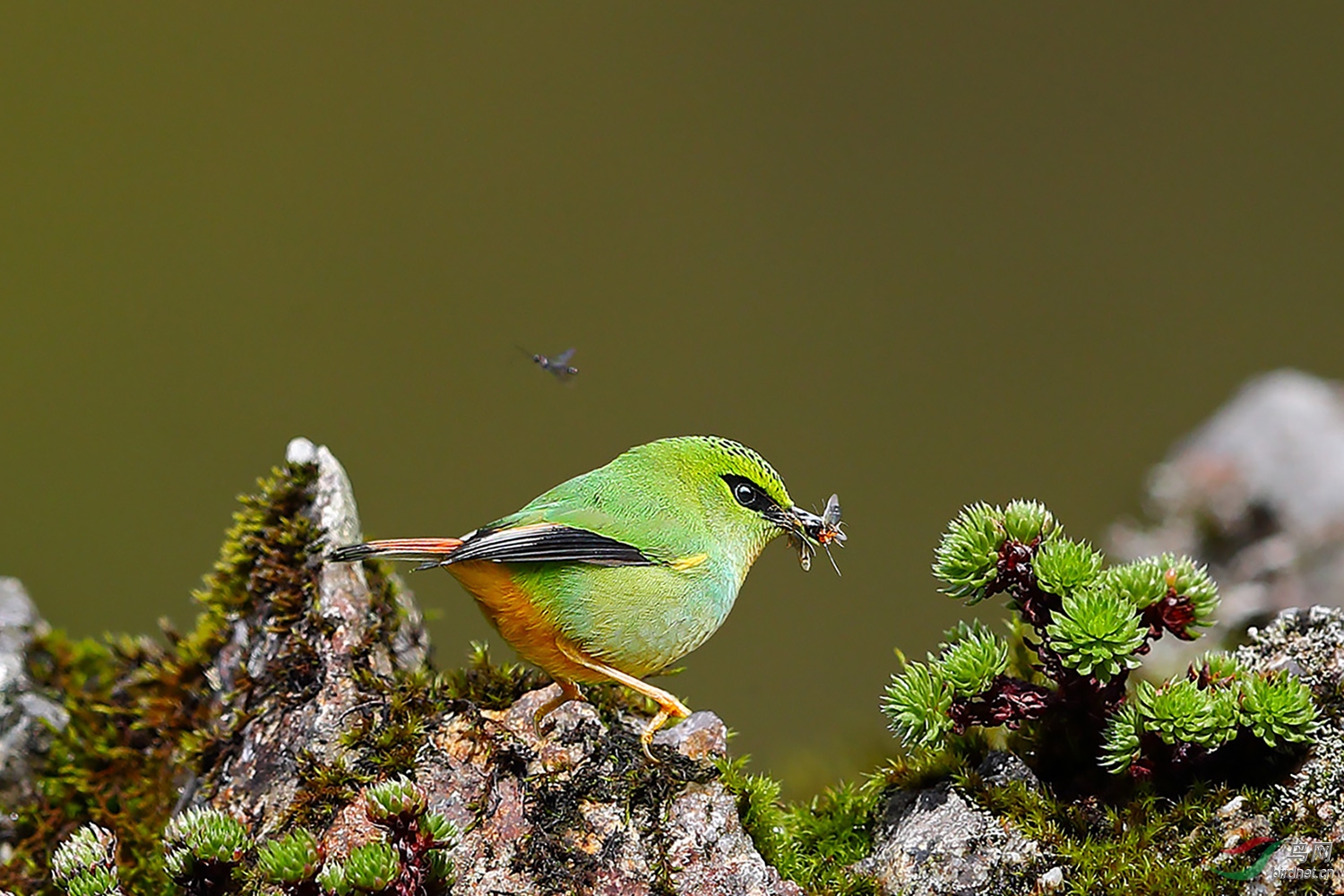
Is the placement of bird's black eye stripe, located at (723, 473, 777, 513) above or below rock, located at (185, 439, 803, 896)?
above

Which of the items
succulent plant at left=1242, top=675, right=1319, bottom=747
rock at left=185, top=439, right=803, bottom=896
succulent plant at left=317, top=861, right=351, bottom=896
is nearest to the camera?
succulent plant at left=317, top=861, right=351, bottom=896

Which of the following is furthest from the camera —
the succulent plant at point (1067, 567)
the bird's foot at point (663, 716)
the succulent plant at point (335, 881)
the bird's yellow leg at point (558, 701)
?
the bird's yellow leg at point (558, 701)

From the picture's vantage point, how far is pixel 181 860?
84.1 inches

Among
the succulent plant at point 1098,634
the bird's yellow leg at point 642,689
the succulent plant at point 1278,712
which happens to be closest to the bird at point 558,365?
the bird's yellow leg at point 642,689

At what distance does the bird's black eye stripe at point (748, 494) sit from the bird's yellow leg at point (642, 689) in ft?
1.74

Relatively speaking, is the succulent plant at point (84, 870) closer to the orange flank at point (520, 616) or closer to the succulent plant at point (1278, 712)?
the orange flank at point (520, 616)

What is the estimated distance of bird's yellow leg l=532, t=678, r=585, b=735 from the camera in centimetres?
269

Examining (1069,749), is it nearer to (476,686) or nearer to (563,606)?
(563,606)

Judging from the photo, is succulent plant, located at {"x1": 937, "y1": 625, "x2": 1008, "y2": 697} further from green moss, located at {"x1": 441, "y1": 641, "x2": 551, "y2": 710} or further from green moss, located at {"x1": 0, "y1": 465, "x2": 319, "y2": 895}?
green moss, located at {"x1": 0, "y1": 465, "x2": 319, "y2": 895}

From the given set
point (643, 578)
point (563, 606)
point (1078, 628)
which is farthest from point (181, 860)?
point (1078, 628)

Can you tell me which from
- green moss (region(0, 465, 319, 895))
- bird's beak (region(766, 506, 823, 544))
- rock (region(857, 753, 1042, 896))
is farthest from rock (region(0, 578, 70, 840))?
rock (region(857, 753, 1042, 896))

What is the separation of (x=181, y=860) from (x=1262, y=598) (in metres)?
4.49

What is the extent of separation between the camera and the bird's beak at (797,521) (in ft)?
9.43

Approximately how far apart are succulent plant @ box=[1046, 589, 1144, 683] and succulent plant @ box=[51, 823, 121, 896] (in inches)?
74.9
